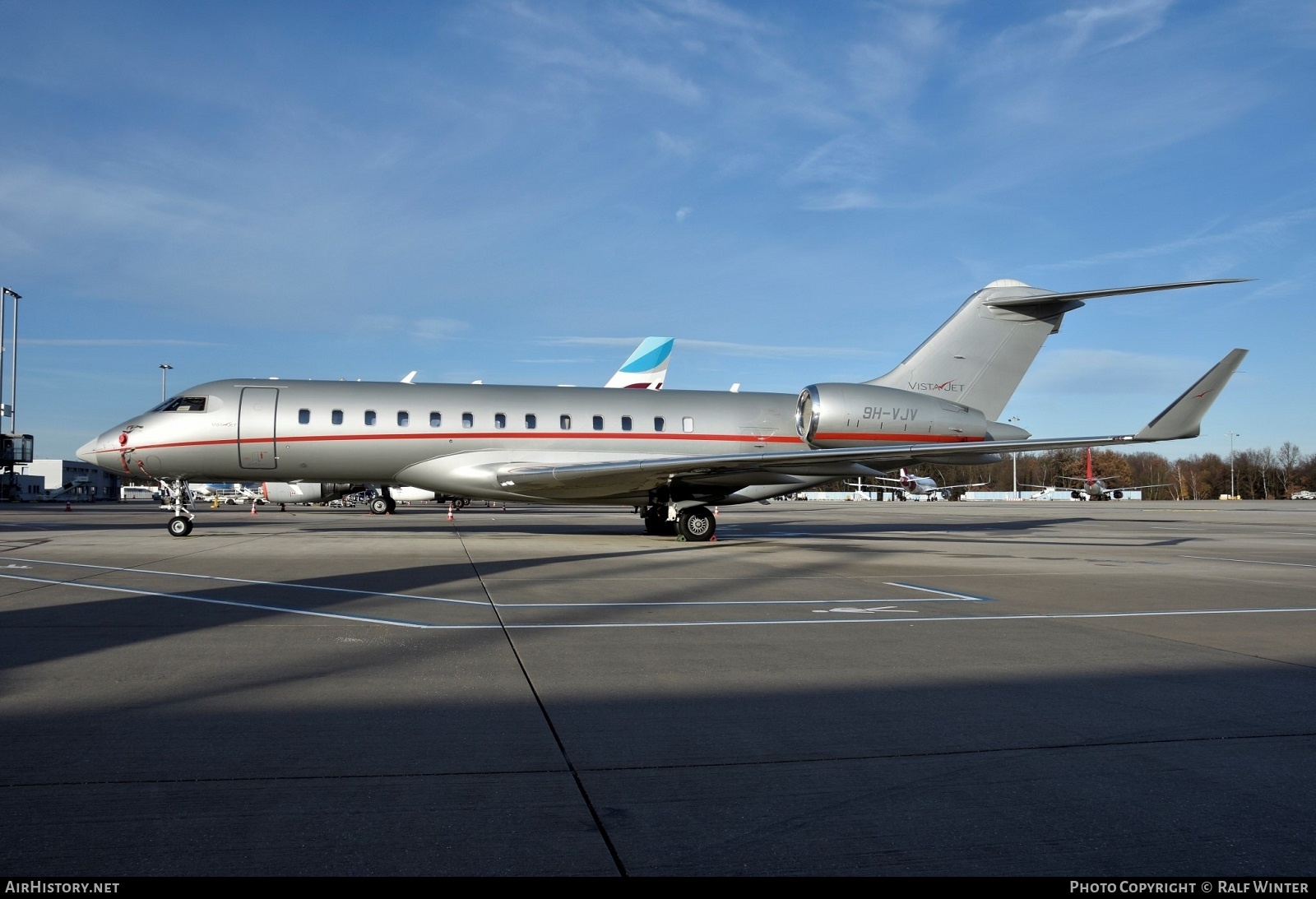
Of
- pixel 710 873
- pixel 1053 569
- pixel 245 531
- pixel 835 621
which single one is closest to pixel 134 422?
pixel 245 531

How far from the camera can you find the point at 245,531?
69.5 feet

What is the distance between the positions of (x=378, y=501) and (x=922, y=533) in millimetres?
25177

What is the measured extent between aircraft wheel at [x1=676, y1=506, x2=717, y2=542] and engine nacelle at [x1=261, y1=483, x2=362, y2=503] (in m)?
26.0

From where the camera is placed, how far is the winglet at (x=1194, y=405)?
1464cm

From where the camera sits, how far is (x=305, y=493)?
44.1 m

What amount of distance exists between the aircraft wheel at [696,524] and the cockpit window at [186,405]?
419 inches

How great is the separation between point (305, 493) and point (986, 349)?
114 ft

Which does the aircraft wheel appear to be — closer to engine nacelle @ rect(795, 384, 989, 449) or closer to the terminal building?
engine nacelle @ rect(795, 384, 989, 449)

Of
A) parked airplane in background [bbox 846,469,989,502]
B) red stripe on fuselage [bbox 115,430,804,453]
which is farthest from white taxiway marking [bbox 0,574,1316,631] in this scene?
parked airplane in background [bbox 846,469,989,502]

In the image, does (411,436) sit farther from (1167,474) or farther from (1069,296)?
(1167,474)

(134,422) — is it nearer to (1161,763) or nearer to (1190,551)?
(1161,763)

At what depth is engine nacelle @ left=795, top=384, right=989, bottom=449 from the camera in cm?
1978

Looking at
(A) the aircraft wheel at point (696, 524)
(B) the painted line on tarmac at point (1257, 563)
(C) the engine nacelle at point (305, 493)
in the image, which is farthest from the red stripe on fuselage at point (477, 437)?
(C) the engine nacelle at point (305, 493)

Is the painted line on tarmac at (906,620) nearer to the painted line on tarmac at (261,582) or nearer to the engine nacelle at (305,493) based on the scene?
the painted line on tarmac at (261,582)
